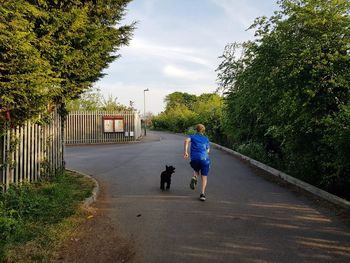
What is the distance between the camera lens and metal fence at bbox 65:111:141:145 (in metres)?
32.5

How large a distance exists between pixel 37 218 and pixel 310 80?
22.4ft

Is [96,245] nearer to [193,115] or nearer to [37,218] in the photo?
[37,218]

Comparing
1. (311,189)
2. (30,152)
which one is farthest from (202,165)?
(30,152)

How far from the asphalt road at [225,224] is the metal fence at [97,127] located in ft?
74.7

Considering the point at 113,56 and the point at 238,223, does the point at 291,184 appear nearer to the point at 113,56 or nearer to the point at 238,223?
the point at 238,223

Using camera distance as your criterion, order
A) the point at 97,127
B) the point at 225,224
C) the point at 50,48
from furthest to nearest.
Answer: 1. the point at 97,127
2. the point at 50,48
3. the point at 225,224

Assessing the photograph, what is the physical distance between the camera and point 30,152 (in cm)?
876

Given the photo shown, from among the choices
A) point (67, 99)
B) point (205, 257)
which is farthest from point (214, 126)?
point (205, 257)

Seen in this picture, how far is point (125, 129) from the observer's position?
1353 inches

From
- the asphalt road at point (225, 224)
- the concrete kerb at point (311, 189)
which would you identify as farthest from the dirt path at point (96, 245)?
the concrete kerb at point (311, 189)

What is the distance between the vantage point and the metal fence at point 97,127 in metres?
32.5

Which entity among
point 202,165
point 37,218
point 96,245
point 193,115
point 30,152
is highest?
point 193,115

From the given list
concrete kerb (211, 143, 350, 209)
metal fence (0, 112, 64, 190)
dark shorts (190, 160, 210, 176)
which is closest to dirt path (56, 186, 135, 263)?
metal fence (0, 112, 64, 190)

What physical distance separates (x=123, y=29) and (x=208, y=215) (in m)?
6.67
